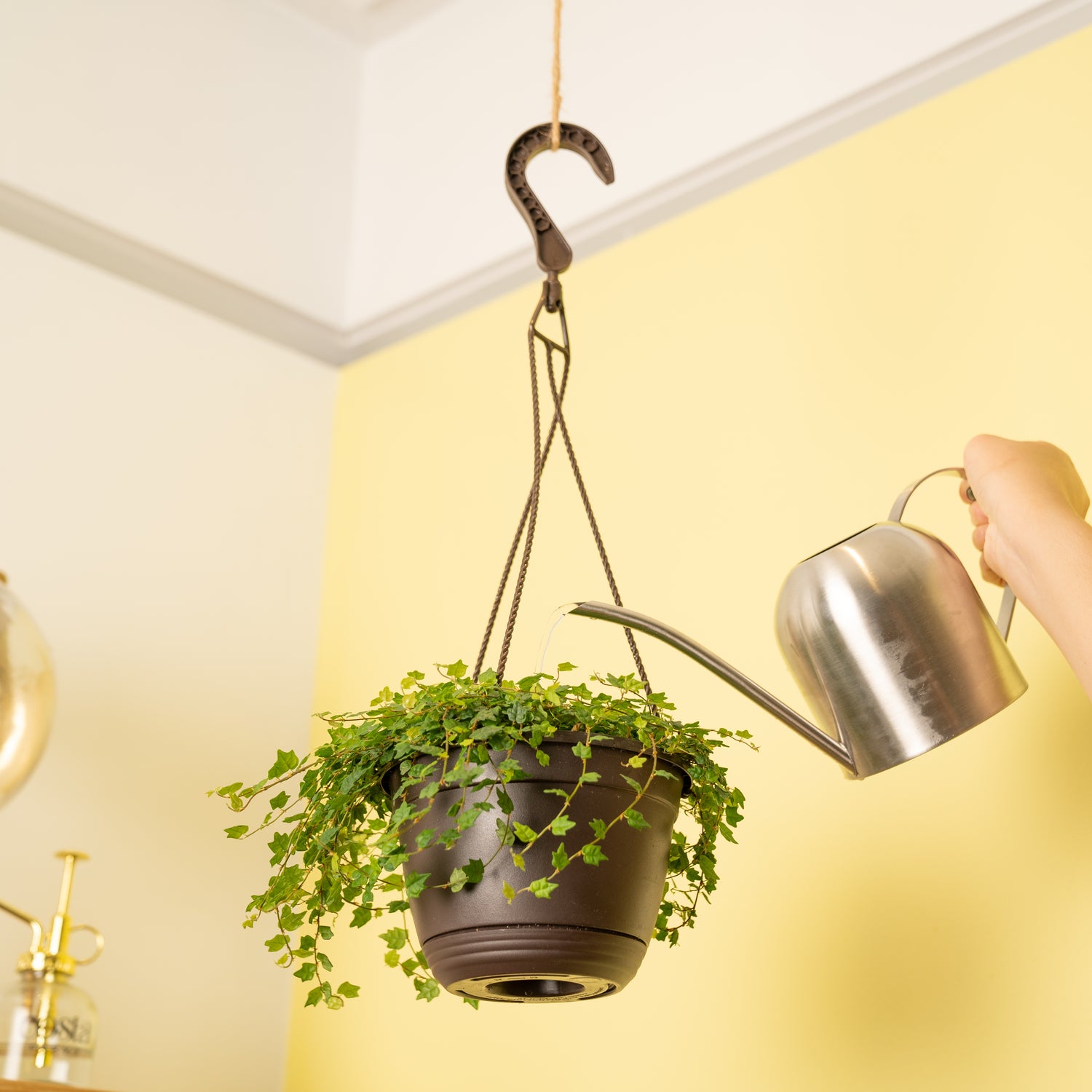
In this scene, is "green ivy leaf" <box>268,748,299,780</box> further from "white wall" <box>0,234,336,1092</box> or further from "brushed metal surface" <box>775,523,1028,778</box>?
"white wall" <box>0,234,336,1092</box>

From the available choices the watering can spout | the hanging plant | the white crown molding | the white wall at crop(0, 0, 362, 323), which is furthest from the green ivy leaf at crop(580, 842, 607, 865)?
the white wall at crop(0, 0, 362, 323)

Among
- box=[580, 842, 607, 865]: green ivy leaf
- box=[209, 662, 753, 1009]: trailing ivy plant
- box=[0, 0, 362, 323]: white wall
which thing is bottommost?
box=[580, 842, 607, 865]: green ivy leaf

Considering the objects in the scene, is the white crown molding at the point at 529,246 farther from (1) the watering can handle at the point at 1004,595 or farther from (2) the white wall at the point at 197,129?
(1) the watering can handle at the point at 1004,595

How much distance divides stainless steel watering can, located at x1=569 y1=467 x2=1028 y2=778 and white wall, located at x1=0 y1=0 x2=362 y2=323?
1336mm

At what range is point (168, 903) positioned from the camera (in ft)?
5.74

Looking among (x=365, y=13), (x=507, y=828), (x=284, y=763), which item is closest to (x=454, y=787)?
(x=507, y=828)

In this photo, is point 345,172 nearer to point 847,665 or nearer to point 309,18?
point 309,18

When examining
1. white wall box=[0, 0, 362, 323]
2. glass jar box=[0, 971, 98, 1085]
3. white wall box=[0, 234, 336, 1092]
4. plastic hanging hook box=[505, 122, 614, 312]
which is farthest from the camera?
white wall box=[0, 0, 362, 323]

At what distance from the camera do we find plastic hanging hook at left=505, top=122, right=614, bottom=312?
1157mm

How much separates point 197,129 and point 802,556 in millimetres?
1260

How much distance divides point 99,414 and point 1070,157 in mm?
1333

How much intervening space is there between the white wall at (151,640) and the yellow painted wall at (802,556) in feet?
0.40

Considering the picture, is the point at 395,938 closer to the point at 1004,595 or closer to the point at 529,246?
the point at 1004,595

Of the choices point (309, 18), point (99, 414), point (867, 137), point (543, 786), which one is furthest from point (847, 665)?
point (309, 18)
